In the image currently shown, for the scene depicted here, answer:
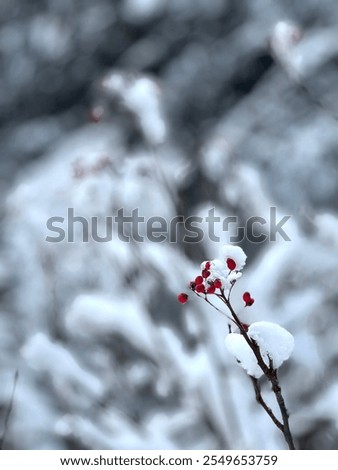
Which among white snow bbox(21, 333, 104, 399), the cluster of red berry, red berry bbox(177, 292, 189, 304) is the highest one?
white snow bbox(21, 333, 104, 399)

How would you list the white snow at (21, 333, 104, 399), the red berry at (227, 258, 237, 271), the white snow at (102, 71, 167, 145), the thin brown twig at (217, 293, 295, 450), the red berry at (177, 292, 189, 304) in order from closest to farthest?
the thin brown twig at (217, 293, 295, 450) < the red berry at (227, 258, 237, 271) < the red berry at (177, 292, 189, 304) < the white snow at (21, 333, 104, 399) < the white snow at (102, 71, 167, 145)

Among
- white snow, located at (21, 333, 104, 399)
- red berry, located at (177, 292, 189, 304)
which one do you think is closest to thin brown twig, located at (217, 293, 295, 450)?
red berry, located at (177, 292, 189, 304)

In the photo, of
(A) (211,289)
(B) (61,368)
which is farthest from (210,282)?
(B) (61,368)

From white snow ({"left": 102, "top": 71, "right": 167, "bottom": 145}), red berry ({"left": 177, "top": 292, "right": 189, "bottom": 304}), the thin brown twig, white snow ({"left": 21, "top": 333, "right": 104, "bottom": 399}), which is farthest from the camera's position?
white snow ({"left": 102, "top": 71, "right": 167, "bottom": 145})

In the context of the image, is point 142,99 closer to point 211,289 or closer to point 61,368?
point 61,368

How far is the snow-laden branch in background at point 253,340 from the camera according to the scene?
676mm

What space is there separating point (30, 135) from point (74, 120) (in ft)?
0.70

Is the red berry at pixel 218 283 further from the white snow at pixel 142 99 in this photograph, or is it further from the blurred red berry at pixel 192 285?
the white snow at pixel 142 99

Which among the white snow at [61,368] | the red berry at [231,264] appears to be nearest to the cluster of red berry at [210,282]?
the red berry at [231,264]

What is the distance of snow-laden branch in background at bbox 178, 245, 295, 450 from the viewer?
68cm

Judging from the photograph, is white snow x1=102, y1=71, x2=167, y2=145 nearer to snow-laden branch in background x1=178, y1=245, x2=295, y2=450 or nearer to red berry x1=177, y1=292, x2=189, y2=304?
red berry x1=177, y1=292, x2=189, y2=304

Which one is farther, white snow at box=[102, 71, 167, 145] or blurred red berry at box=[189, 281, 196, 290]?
white snow at box=[102, 71, 167, 145]

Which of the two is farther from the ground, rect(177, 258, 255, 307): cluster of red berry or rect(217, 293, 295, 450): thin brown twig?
rect(177, 258, 255, 307): cluster of red berry

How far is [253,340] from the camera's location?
70 cm
